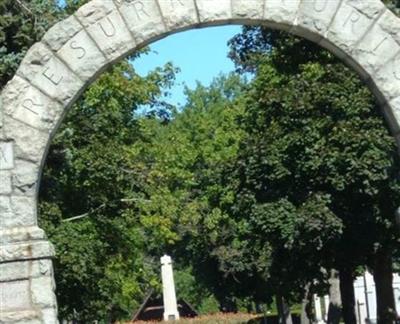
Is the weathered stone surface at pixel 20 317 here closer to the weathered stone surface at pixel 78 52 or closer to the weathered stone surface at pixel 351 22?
the weathered stone surface at pixel 78 52

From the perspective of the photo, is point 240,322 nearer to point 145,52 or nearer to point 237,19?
point 145,52

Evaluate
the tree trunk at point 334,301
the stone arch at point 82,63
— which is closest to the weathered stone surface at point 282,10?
the stone arch at point 82,63

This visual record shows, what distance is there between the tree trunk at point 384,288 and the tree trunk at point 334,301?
286 inches

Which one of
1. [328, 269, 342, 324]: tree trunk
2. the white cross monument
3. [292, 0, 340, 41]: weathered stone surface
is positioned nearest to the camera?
[292, 0, 340, 41]: weathered stone surface

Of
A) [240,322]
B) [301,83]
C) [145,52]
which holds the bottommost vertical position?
[240,322]

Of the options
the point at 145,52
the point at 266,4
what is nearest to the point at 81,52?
the point at 266,4

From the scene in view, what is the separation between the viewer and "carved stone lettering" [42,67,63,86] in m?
12.7

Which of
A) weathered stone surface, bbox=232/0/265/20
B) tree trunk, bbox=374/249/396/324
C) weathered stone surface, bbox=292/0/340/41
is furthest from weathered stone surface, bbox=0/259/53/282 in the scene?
tree trunk, bbox=374/249/396/324

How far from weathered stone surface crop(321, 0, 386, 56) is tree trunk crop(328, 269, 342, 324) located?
28.2m

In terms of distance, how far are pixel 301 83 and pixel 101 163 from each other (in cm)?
669

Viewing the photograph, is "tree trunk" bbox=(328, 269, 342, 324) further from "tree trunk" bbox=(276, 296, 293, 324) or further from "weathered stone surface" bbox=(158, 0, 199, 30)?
"weathered stone surface" bbox=(158, 0, 199, 30)

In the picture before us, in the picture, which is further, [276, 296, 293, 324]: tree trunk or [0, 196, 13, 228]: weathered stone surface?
[276, 296, 293, 324]: tree trunk

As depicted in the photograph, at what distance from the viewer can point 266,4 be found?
1284 cm

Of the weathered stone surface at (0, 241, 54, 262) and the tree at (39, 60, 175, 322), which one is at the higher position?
the tree at (39, 60, 175, 322)
